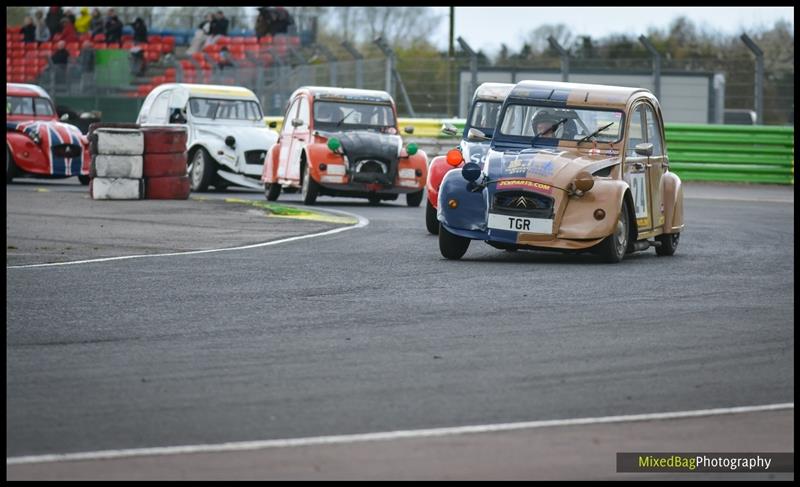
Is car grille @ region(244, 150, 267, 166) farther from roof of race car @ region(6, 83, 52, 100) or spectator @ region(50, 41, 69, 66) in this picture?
spectator @ region(50, 41, 69, 66)

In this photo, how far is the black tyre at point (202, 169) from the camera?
2469 centimetres

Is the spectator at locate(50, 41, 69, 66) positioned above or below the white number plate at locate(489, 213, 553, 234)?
above

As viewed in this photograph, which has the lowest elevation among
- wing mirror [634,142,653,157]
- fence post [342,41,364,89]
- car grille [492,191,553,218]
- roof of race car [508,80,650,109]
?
car grille [492,191,553,218]

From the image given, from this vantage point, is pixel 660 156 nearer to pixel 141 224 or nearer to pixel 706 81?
pixel 141 224

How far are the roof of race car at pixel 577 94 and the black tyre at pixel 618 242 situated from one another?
115 centimetres

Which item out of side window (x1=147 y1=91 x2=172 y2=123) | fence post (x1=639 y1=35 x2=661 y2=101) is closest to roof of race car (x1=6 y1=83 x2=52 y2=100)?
side window (x1=147 y1=91 x2=172 y2=123)

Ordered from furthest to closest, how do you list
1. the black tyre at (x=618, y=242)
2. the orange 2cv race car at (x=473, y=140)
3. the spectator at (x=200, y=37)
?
the spectator at (x=200, y=37) < the orange 2cv race car at (x=473, y=140) < the black tyre at (x=618, y=242)

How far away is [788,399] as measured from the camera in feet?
22.9

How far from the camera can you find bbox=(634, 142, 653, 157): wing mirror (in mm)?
14047

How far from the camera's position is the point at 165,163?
73.2 feet

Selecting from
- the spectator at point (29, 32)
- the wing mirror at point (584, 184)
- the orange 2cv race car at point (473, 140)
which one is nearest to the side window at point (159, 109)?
the orange 2cv race car at point (473, 140)

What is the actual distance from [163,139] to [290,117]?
194cm

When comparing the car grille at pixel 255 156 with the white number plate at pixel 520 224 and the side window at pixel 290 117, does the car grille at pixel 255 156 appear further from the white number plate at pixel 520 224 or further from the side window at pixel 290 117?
the white number plate at pixel 520 224

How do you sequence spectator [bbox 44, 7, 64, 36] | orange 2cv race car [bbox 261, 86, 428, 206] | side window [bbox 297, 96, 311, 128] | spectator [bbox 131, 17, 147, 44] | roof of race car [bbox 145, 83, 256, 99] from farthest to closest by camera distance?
1. spectator [bbox 44, 7, 64, 36]
2. spectator [bbox 131, 17, 147, 44]
3. roof of race car [bbox 145, 83, 256, 99]
4. side window [bbox 297, 96, 311, 128]
5. orange 2cv race car [bbox 261, 86, 428, 206]
